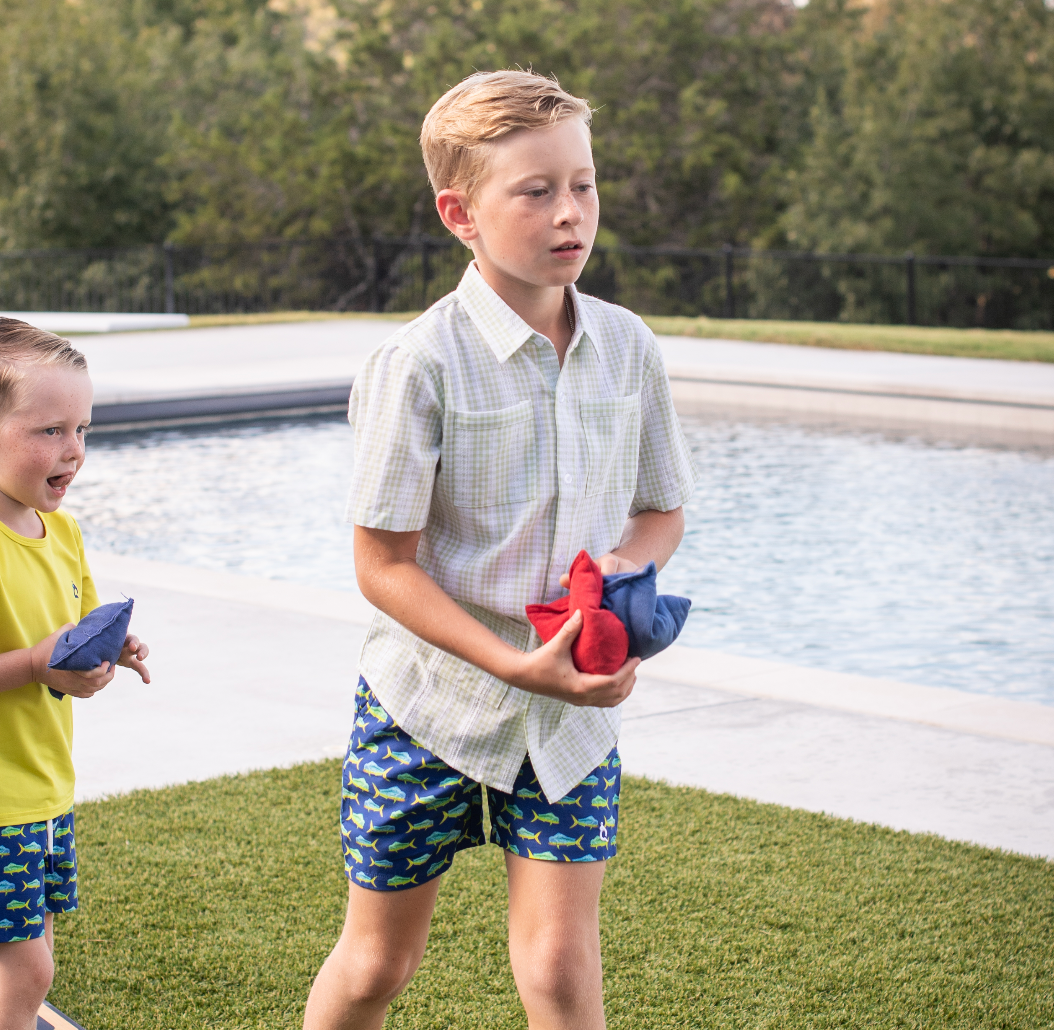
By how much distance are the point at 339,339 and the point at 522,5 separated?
16.7 metres

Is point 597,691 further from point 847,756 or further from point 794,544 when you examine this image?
point 794,544

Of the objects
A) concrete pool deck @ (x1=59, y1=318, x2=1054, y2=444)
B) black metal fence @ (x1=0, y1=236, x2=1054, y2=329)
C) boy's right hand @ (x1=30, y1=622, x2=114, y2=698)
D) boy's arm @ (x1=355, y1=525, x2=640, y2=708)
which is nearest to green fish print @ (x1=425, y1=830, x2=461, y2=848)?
boy's arm @ (x1=355, y1=525, x2=640, y2=708)

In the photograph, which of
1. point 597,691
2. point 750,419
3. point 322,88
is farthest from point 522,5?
point 597,691

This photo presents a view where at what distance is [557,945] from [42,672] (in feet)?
2.77

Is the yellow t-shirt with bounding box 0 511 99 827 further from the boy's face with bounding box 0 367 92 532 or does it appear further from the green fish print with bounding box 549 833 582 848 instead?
the green fish print with bounding box 549 833 582 848

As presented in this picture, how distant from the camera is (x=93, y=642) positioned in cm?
206

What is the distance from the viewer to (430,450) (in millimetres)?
2014

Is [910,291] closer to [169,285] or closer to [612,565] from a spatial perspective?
[169,285]

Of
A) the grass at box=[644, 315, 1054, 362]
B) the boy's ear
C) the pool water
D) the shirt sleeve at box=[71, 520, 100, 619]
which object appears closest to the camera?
the boy's ear

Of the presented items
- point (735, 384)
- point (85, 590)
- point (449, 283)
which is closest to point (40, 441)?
point (85, 590)

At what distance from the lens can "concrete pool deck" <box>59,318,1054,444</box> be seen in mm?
12539

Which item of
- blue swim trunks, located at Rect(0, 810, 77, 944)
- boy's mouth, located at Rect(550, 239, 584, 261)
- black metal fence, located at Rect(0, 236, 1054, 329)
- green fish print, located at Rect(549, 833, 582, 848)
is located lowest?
black metal fence, located at Rect(0, 236, 1054, 329)

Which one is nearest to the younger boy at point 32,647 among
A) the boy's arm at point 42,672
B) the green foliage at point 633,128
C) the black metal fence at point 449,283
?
the boy's arm at point 42,672

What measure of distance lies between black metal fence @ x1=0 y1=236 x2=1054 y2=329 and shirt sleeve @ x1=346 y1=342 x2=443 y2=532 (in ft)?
74.8
